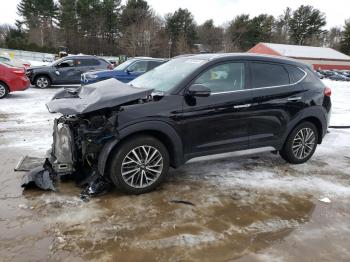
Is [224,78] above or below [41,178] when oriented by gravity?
above

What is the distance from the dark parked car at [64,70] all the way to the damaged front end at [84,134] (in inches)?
474

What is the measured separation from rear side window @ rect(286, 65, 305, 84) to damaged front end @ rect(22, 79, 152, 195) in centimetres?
258

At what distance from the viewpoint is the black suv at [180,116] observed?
440cm

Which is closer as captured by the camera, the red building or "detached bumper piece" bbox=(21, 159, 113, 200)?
"detached bumper piece" bbox=(21, 159, 113, 200)

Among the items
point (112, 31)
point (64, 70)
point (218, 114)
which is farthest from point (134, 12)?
point (218, 114)

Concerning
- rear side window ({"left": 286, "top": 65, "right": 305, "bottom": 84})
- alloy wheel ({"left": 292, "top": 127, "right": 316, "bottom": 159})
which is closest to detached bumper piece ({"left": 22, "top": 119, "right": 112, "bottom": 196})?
alloy wheel ({"left": 292, "top": 127, "right": 316, "bottom": 159})

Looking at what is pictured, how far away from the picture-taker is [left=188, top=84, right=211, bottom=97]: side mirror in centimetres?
464

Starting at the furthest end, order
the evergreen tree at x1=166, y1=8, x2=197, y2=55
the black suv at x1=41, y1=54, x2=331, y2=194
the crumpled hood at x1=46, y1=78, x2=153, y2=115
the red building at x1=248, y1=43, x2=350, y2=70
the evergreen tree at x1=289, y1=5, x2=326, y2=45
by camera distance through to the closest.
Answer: the evergreen tree at x1=289, y1=5, x2=326, y2=45, the evergreen tree at x1=166, y1=8, x2=197, y2=55, the red building at x1=248, y1=43, x2=350, y2=70, the black suv at x1=41, y1=54, x2=331, y2=194, the crumpled hood at x1=46, y1=78, x2=153, y2=115

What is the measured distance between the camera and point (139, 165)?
4.55 metres

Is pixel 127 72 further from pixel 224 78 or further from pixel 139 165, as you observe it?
pixel 139 165

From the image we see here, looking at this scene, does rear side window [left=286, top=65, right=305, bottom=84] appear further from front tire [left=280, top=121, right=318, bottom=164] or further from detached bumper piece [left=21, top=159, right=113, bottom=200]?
detached bumper piece [left=21, top=159, right=113, bottom=200]

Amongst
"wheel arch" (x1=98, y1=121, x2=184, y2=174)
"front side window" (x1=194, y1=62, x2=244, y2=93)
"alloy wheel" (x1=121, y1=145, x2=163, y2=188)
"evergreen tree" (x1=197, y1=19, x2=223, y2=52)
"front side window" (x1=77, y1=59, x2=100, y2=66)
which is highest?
"evergreen tree" (x1=197, y1=19, x2=223, y2=52)

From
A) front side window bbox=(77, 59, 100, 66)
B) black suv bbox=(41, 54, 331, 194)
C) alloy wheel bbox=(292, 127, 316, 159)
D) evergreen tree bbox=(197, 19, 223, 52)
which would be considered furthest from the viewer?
evergreen tree bbox=(197, 19, 223, 52)

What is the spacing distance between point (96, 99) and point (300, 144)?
355 centimetres
